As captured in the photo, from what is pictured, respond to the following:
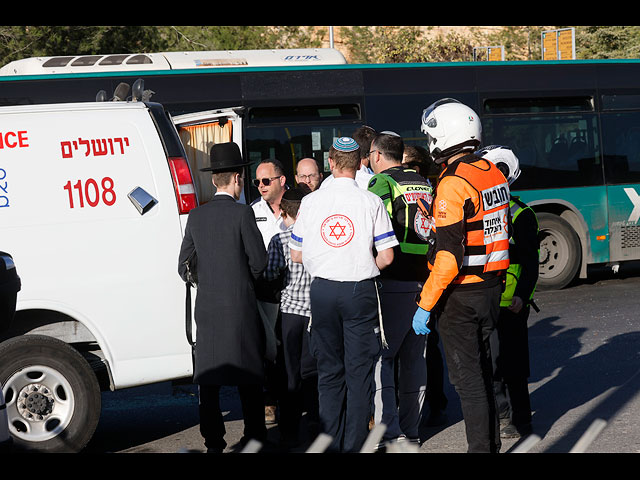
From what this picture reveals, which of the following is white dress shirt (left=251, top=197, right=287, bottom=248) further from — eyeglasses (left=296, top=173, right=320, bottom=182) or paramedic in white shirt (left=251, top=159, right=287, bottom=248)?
eyeglasses (left=296, top=173, right=320, bottom=182)

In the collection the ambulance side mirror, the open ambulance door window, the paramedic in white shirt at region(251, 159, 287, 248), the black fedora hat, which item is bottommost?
the paramedic in white shirt at region(251, 159, 287, 248)

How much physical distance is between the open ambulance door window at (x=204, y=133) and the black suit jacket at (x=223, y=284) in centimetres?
163

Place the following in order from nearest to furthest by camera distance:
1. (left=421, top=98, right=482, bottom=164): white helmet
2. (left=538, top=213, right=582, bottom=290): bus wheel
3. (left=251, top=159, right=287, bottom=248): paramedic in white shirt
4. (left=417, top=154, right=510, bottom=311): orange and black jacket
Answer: (left=417, top=154, right=510, bottom=311): orange and black jacket < (left=421, top=98, right=482, bottom=164): white helmet < (left=251, top=159, right=287, bottom=248): paramedic in white shirt < (left=538, top=213, right=582, bottom=290): bus wheel

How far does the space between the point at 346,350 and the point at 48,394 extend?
6.14 feet

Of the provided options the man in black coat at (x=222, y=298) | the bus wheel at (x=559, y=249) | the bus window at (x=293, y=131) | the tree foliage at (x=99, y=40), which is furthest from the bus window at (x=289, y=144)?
the tree foliage at (x=99, y=40)

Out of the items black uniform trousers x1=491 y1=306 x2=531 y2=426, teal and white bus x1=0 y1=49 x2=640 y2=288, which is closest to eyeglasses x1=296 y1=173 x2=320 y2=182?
black uniform trousers x1=491 y1=306 x2=531 y2=426

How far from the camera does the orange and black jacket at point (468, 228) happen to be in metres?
4.61

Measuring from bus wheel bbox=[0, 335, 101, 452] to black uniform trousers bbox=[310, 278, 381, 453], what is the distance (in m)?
1.46

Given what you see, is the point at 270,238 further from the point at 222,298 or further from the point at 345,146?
the point at 345,146

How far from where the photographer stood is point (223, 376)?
17.4ft

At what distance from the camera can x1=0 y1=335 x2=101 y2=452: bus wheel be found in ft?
18.1

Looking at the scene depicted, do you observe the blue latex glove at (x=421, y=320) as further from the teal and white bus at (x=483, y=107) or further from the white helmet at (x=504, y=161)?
the teal and white bus at (x=483, y=107)

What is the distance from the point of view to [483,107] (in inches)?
533
